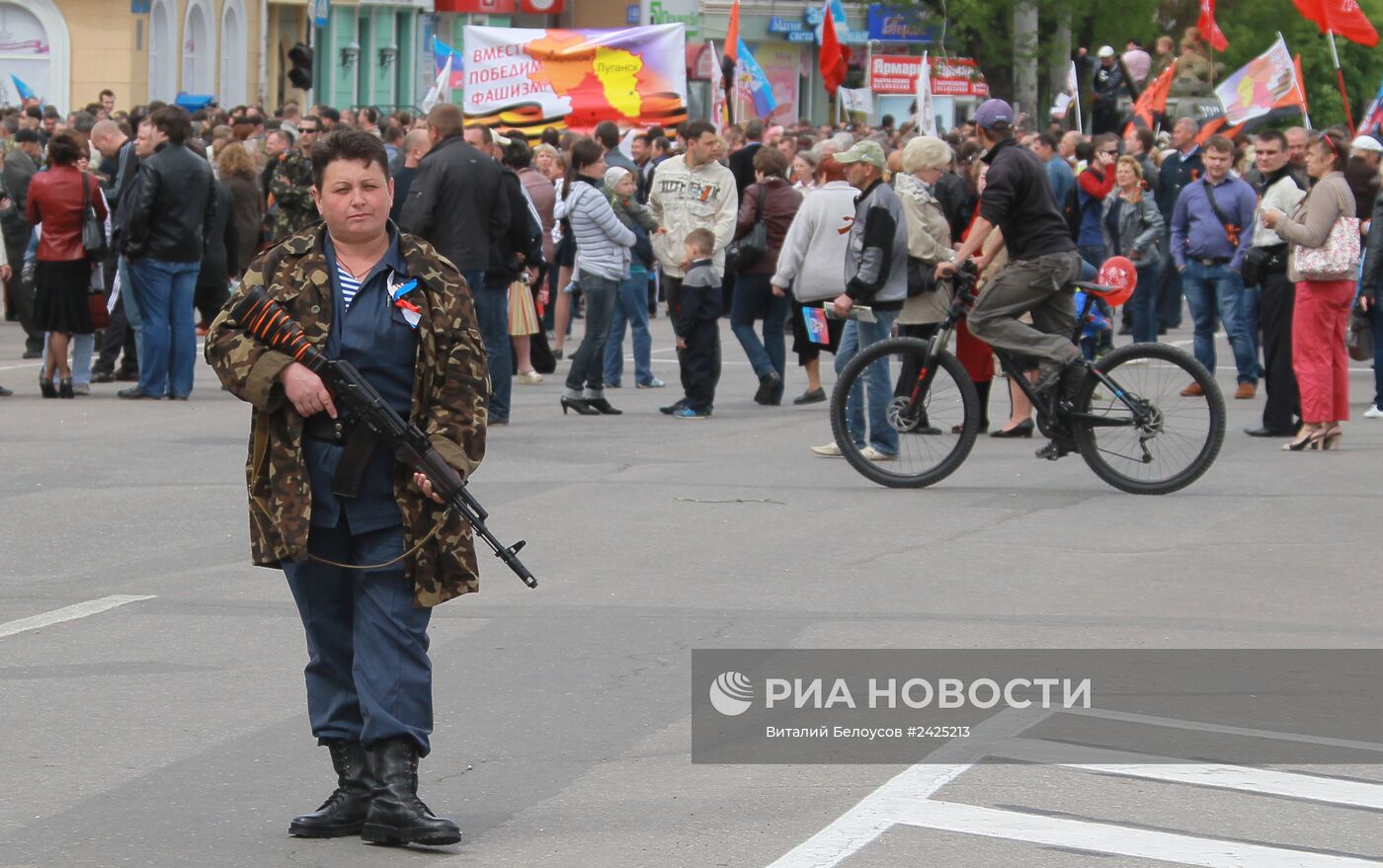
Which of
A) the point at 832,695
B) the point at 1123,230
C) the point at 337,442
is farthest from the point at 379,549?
the point at 1123,230

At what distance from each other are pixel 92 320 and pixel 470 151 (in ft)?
12.5

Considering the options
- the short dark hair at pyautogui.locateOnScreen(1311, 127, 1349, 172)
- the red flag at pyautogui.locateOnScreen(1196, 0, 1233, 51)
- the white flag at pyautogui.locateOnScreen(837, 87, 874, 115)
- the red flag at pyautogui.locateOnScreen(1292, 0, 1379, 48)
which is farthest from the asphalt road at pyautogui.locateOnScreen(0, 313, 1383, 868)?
the white flag at pyautogui.locateOnScreen(837, 87, 874, 115)

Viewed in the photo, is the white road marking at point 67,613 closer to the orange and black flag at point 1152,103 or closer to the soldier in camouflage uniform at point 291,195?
the soldier in camouflage uniform at point 291,195

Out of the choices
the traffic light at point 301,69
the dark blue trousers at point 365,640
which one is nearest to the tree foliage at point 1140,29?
the traffic light at point 301,69

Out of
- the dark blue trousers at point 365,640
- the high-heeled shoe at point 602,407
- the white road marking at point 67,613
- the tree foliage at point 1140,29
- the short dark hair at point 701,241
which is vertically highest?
the tree foliage at point 1140,29

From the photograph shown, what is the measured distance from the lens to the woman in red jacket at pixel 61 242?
15.7m

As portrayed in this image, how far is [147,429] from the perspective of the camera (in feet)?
46.5

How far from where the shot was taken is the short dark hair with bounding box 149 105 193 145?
1551 centimetres

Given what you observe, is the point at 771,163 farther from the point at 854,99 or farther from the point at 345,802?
the point at 854,99

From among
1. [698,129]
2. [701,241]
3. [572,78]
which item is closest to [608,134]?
[698,129]

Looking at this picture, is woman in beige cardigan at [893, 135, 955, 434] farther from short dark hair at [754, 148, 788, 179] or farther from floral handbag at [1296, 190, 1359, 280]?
short dark hair at [754, 148, 788, 179]

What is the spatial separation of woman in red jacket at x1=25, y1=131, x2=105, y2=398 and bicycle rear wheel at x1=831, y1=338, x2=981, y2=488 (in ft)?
21.1

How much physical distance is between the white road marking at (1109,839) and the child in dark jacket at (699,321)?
953cm

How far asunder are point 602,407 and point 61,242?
13.3ft
